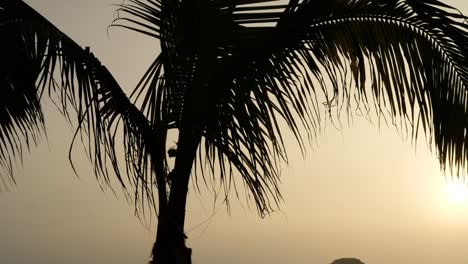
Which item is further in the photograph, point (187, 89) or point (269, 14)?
point (187, 89)

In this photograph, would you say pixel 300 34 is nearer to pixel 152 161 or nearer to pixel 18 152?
pixel 152 161

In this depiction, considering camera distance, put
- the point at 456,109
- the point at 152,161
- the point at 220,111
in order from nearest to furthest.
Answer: the point at 456,109
the point at 220,111
the point at 152,161

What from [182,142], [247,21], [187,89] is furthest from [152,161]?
[247,21]

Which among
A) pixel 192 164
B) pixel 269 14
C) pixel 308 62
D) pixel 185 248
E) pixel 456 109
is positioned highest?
pixel 269 14

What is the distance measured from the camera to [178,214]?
166 inches

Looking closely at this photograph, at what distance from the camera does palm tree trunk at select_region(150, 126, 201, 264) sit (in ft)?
13.8

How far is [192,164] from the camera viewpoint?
4.34 m

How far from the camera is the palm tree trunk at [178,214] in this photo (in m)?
4.22

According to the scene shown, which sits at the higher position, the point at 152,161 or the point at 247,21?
the point at 247,21

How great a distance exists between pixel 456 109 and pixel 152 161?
1982 mm

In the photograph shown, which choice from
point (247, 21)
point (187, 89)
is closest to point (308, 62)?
point (247, 21)

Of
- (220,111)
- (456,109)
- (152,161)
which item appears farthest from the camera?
(152,161)

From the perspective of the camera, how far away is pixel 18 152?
419 centimetres

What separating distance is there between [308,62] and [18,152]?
1958 millimetres
